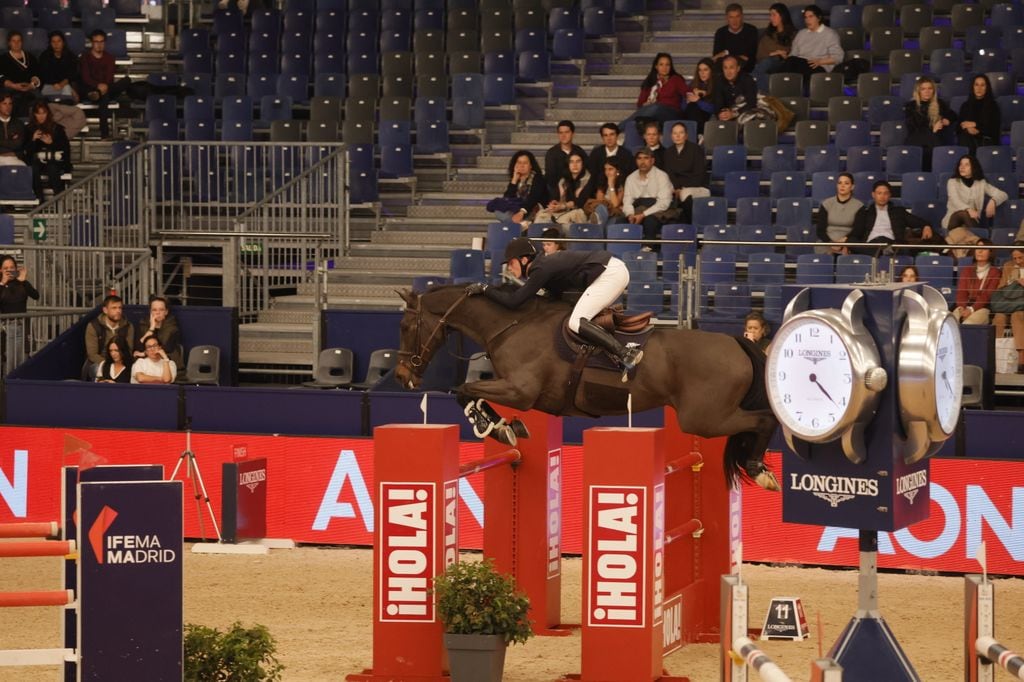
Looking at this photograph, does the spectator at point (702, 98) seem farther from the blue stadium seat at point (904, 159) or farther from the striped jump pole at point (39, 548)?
the striped jump pole at point (39, 548)

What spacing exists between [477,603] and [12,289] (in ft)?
29.7

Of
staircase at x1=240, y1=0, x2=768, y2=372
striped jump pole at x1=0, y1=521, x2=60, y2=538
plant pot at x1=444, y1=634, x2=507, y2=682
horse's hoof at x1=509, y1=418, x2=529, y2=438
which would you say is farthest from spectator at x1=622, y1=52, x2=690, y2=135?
striped jump pole at x1=0, y1=521, x2=60, y2=538

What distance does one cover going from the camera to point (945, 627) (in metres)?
10.5

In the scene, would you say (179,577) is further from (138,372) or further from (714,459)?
(138,372)

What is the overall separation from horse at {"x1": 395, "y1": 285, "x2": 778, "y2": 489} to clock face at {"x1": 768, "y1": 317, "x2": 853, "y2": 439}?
3.13 meters

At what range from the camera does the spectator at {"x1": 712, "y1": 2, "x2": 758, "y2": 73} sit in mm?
18859

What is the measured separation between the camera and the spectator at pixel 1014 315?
13.6m

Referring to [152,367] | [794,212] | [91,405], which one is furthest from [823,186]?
[91,405]

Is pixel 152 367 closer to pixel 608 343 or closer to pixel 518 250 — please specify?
pixel 518 250

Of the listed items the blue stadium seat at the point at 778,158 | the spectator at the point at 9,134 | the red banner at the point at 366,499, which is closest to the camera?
the red banner at the point at 366,499

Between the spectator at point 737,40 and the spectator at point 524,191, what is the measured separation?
3332 mm

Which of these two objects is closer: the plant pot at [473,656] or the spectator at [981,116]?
the plant pot at [473,656]

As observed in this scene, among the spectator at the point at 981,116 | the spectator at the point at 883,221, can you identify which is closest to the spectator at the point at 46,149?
the spectator at the point at 883,221

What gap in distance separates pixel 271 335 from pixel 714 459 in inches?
301
